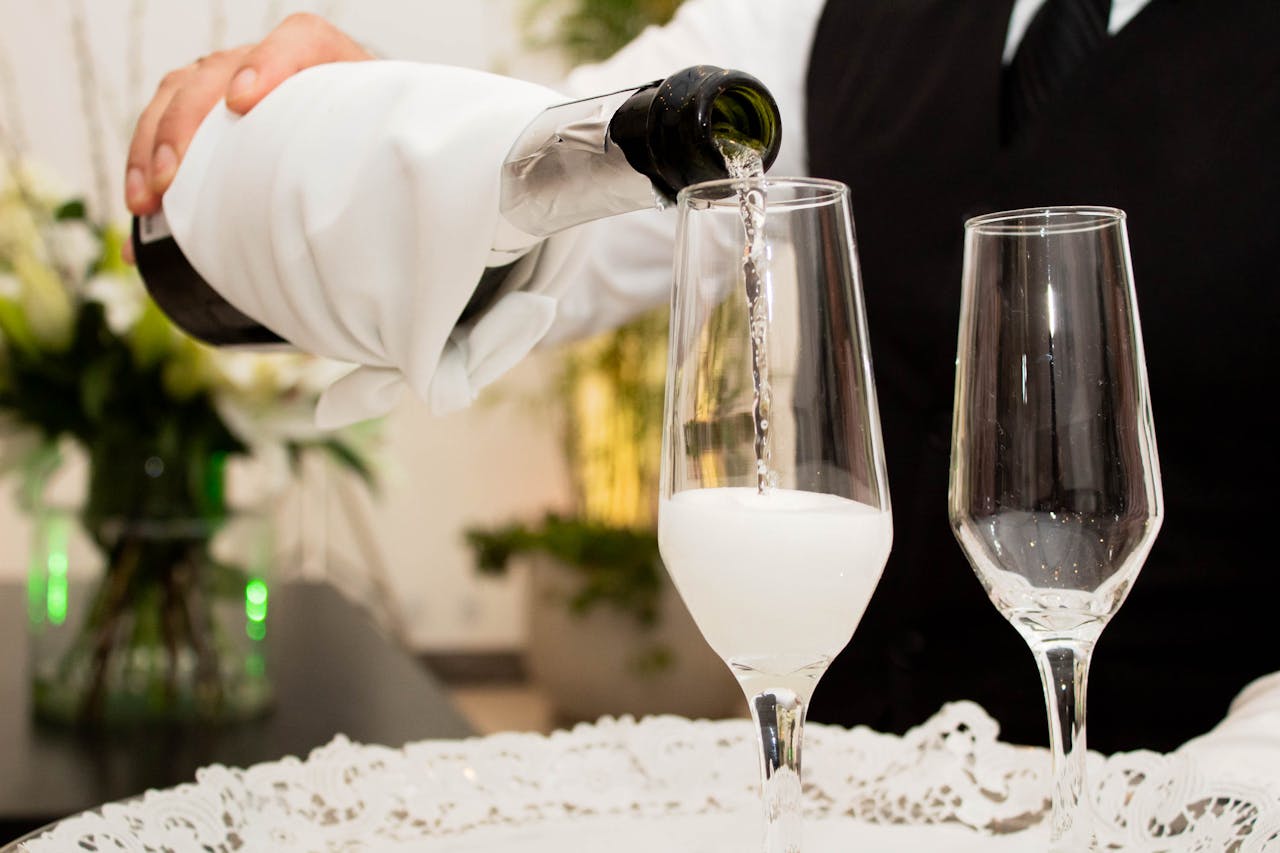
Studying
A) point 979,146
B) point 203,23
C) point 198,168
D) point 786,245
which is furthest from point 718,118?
point 203,23

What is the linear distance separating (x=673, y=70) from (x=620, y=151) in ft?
2.78

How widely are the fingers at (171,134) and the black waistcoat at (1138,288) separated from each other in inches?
25.6

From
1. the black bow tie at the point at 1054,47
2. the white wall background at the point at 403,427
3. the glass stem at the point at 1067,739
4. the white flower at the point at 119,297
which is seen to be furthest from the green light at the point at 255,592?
the white wall background at the point at 403,427

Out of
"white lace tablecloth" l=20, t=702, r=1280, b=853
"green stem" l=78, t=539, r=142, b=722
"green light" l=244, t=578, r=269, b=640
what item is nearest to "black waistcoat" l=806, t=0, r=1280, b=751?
"white lace tablecloth" l=20, t=702, r=1280, b=853

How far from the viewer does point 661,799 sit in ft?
2.50

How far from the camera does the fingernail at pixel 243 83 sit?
2.37ft

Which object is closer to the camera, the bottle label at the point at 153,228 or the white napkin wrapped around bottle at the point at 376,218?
the white napkin wrapped around bottle at the point at 376,218

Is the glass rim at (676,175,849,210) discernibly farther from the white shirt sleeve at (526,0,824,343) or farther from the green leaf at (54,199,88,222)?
the green leaf at (54,199,88,222)

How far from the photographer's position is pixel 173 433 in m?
1.42

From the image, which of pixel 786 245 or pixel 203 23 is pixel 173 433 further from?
pixel 203 23

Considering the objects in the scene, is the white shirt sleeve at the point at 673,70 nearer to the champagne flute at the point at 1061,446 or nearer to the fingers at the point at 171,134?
the fingers at the point at 171,134

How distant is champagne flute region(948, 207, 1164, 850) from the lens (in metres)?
0.60

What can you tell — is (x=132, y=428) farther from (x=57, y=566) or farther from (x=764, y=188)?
(x=764, y=188)

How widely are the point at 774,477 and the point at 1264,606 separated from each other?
775mm
